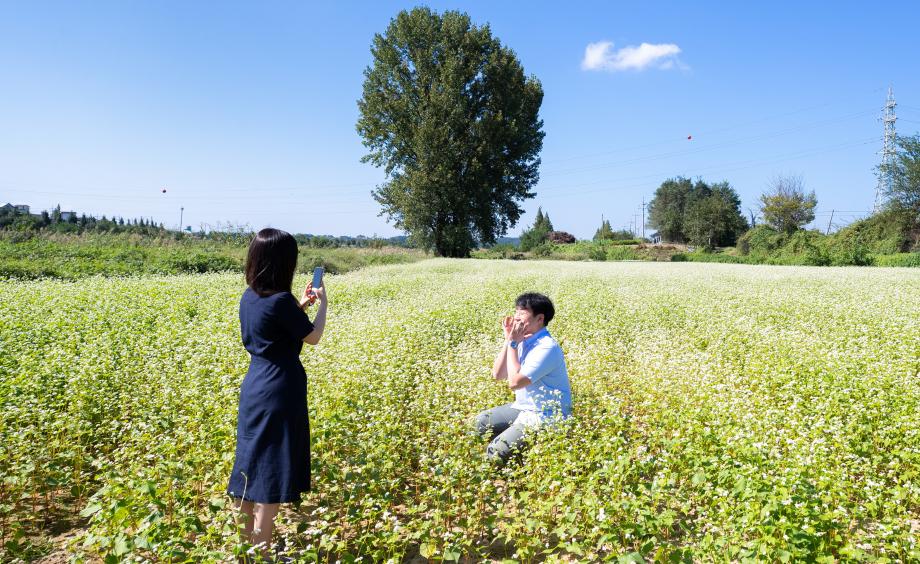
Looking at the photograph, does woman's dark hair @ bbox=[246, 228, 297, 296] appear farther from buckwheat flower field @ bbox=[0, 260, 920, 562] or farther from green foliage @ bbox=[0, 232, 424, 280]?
green foliage @ bbox=[0, 232, 424, 280]

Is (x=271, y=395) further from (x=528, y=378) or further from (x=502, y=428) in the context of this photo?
(x=502, y=428)

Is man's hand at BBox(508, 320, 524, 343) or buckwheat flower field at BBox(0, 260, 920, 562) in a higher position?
man's hand at BBox(508, 320, 524, 343)

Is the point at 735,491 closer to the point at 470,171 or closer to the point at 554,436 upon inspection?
the point at 554,436

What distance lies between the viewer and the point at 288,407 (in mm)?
3641

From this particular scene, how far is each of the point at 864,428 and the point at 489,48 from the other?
146 ft

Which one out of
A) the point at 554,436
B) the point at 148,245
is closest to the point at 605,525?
the point at 554,436

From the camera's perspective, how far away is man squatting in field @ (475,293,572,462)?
5211 mm

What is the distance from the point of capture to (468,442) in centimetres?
463

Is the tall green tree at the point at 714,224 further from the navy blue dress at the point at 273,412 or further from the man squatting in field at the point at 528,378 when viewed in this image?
the navy blue dress at the point at 273,412

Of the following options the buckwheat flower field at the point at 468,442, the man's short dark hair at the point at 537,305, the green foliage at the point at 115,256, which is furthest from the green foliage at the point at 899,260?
the man's short dark hair at the point at 537,305

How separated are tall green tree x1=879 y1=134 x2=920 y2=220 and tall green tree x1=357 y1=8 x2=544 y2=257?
33.9 meters

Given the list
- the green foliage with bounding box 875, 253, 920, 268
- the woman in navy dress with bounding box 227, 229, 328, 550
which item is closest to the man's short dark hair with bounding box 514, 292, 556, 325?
the woman in navy dress with bounding box 227, 229, 328, 550

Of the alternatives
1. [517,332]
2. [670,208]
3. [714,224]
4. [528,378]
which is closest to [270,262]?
[517,332]

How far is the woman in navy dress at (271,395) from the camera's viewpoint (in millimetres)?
3602
